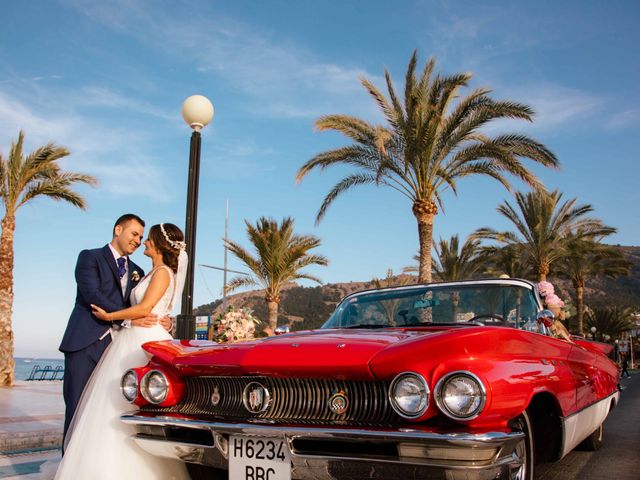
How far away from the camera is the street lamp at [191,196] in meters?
6.95

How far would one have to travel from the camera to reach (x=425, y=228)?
657 inches

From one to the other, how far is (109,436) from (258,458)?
1168 mm

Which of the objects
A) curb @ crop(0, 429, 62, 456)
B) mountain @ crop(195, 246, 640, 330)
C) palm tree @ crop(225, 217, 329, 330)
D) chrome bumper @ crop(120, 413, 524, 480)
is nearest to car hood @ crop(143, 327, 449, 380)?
chrome bumper @ crop(120, 413, 524, 480)

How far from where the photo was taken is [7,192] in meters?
17.5

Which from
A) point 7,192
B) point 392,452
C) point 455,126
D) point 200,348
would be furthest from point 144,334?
point 7,192

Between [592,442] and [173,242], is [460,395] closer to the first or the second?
[173,242]

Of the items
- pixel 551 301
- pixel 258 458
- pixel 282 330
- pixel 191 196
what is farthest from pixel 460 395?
pixel 191 196

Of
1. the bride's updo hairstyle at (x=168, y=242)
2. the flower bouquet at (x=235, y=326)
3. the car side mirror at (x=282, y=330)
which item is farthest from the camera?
the flower bouquet at (x=235, y=326)

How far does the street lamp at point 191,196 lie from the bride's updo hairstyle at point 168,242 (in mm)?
2259

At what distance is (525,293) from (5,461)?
4.91 meters

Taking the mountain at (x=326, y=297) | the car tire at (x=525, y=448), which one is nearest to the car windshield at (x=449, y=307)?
the car tire at (x=525, y=448)

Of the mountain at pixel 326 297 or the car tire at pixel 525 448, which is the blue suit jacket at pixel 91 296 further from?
the mountain at pixel 326 297

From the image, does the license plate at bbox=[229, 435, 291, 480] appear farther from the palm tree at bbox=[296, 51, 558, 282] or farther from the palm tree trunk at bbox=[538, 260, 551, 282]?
the palm tree trunk at bbox=[538, 260, 551, 282]

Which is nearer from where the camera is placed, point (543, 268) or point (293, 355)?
point (293, 355)
